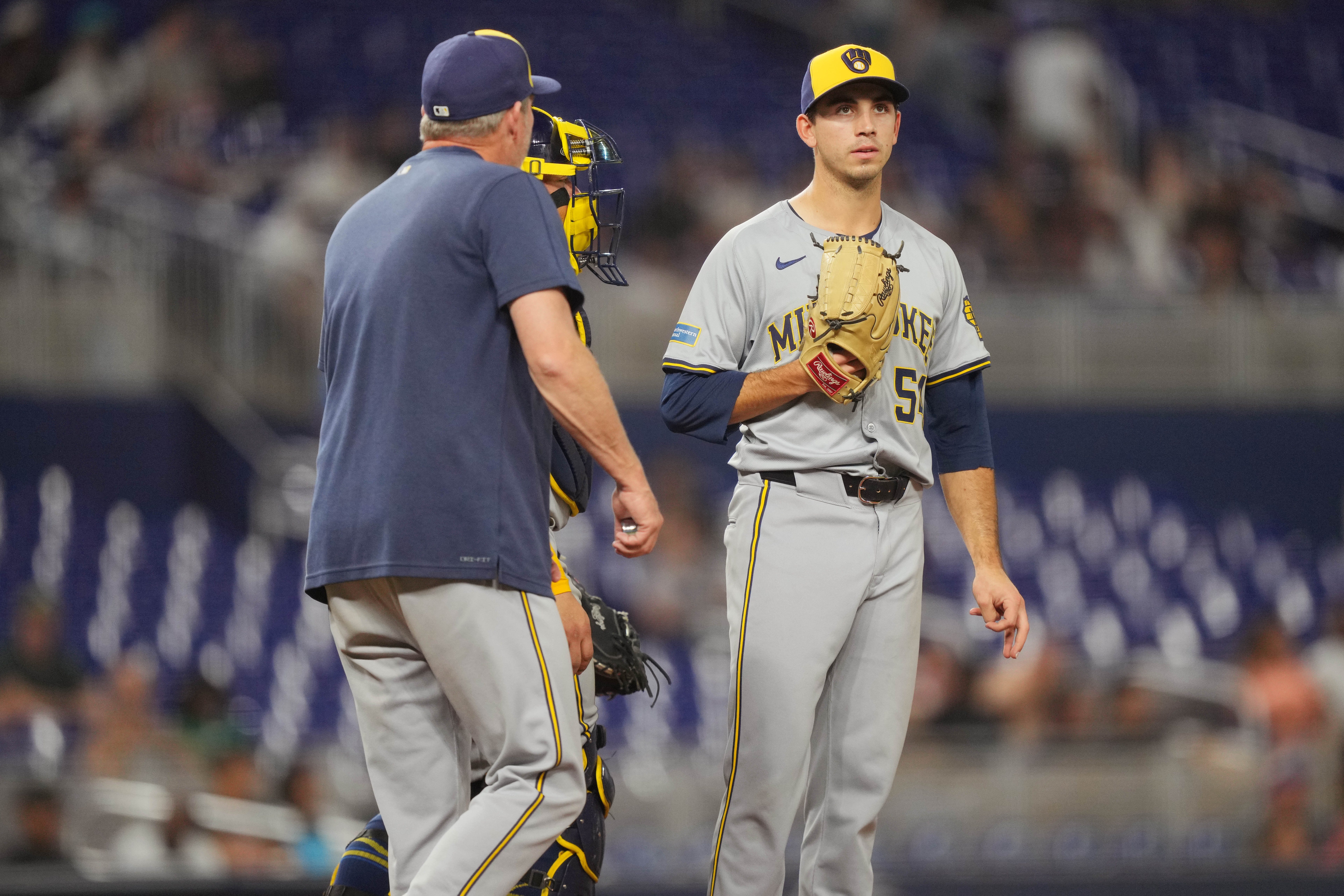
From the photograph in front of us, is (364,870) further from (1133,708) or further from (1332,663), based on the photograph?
(1332,663)

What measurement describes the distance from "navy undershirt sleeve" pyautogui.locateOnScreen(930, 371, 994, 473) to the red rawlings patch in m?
0.44

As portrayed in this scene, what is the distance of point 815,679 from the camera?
3.25m

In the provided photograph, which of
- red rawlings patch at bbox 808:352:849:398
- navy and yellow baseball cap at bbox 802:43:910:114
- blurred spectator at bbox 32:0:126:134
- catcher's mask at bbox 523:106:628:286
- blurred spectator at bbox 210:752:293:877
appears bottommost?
blurred spectator at bbox 210:752:293:877

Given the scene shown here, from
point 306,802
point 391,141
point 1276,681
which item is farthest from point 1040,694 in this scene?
point 391,141

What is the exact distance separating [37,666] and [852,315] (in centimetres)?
528

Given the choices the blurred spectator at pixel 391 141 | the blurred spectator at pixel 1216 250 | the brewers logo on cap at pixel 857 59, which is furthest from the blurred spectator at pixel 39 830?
the blurred spectator at pixel 1216 250

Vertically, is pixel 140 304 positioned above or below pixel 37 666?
above

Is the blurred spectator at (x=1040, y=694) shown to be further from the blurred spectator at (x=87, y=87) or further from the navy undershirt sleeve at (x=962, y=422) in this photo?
the blurred spectator at (x=87, y=87)

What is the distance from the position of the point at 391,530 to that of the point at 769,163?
8802 millimetres

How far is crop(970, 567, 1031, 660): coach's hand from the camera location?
11.1ft

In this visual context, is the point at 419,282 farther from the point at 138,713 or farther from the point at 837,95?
the point at 138,713

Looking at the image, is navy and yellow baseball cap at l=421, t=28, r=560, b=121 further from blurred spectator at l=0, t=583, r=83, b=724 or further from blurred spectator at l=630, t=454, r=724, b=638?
blurred spectator at l=630, t=454, r=724, b=638

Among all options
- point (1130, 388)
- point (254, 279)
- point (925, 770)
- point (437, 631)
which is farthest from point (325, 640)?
point (437, 631)

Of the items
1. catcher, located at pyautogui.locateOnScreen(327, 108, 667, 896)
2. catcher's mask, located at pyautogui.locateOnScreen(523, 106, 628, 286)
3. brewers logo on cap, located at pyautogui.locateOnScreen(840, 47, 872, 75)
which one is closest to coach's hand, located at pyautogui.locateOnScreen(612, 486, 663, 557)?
catcher, located at pyautogui.locateOnScreen(327, 108, 667, 896)
